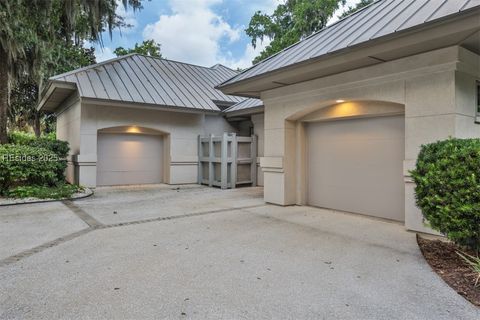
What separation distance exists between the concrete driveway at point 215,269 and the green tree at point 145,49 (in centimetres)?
2021

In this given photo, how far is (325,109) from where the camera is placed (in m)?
6.99

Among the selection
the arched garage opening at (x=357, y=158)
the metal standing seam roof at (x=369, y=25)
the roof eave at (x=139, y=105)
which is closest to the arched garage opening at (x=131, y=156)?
the roof eave at (x=139, y=105)

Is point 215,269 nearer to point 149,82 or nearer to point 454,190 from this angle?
point 454,190

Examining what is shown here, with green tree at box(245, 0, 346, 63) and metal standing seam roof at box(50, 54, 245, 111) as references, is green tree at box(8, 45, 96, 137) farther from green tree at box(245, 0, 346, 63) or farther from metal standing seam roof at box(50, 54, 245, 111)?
green tree at box(245, 0, 346, 63)

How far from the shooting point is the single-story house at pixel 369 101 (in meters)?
4.67

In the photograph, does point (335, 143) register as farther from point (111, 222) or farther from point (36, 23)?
point (36, 23)

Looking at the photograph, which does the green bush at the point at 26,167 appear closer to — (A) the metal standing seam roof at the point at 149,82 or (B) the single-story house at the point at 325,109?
(B) the single-story house at the point at 325,109

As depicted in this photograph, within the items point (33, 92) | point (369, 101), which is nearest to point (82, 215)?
point (369, 101)

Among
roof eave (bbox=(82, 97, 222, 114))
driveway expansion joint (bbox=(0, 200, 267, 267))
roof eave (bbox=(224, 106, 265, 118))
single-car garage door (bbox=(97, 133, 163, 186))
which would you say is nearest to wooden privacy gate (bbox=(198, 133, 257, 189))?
roof eave (bbox=(224, 106, 265, 118))

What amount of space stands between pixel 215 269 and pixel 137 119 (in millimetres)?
8887

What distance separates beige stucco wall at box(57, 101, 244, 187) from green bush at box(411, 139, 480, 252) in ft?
30.4

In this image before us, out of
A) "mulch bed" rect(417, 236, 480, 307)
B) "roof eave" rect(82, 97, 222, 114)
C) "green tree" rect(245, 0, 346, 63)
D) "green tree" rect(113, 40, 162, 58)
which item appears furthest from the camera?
"green tree" rect(113, 40, 162, 58)

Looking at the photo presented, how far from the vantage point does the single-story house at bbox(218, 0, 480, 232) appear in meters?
4.67

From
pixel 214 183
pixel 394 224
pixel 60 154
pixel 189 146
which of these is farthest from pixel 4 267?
pixel 189 146
